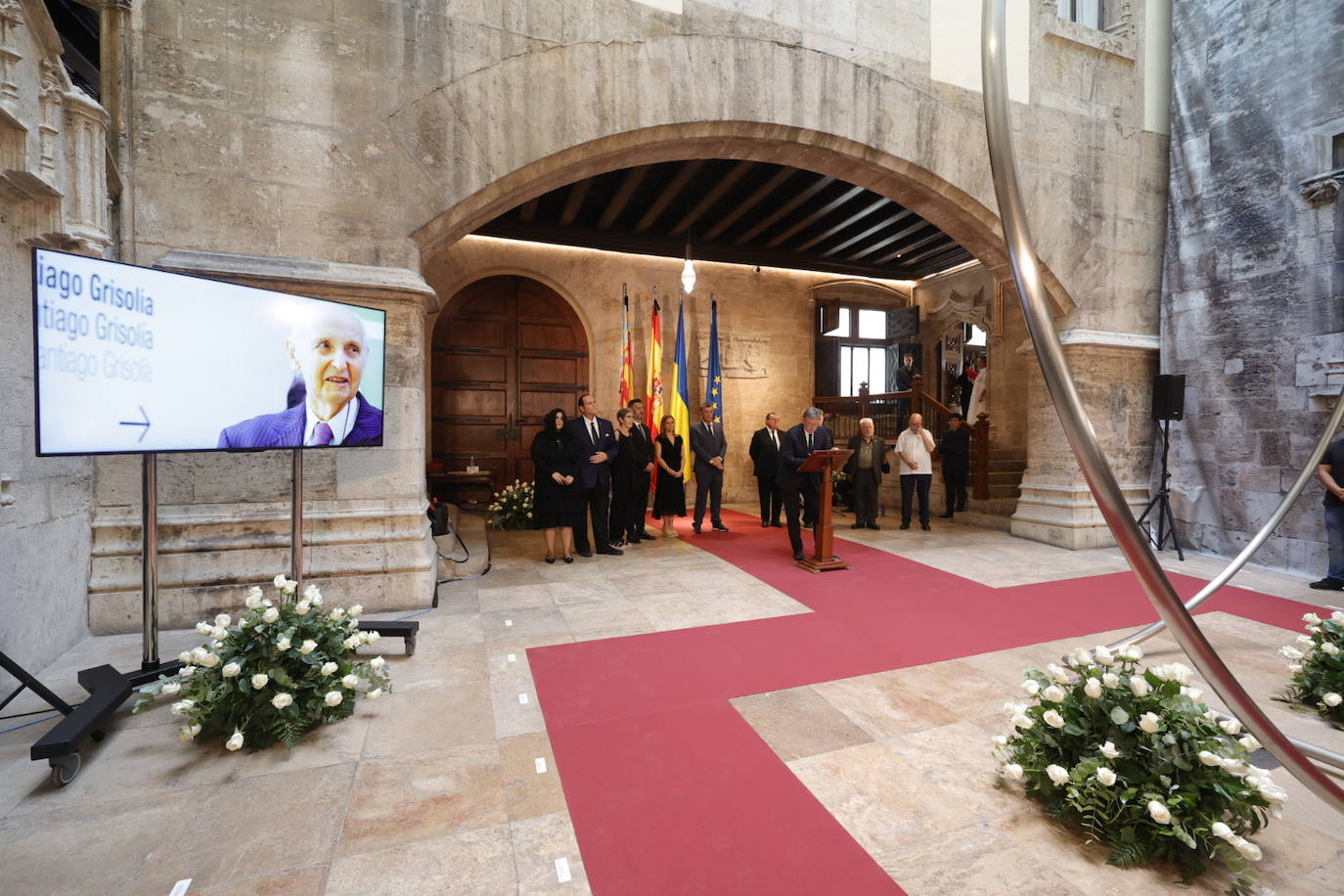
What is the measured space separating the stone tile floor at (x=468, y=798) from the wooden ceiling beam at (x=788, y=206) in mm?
5603

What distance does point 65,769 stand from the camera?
6.60ft

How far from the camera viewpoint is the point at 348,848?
67.6 inches

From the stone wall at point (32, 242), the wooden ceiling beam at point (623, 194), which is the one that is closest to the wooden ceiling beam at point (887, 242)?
the wooden ceiling beam at point (623, 194)

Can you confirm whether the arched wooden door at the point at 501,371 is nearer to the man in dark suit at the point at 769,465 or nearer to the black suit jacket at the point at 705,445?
the black suit jacket at the point at 705,445

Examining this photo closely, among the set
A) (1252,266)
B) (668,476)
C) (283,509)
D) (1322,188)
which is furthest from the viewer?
Answer: (668,476)

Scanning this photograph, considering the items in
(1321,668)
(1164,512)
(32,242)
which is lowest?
(1321,668)

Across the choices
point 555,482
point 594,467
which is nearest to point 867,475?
point 594,467

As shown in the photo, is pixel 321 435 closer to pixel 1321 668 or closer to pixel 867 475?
pixel 1321 668

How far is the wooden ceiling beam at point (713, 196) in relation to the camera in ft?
22.2

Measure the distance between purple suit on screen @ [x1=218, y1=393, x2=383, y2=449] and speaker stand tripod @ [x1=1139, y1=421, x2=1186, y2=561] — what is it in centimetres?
688

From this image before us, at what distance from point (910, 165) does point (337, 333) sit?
4882 millimetres

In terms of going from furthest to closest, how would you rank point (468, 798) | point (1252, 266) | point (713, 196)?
point (713, 196) → point (1252, 266) → point (468, 798)

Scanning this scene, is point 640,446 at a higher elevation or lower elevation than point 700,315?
lower

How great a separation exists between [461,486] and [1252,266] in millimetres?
9247
